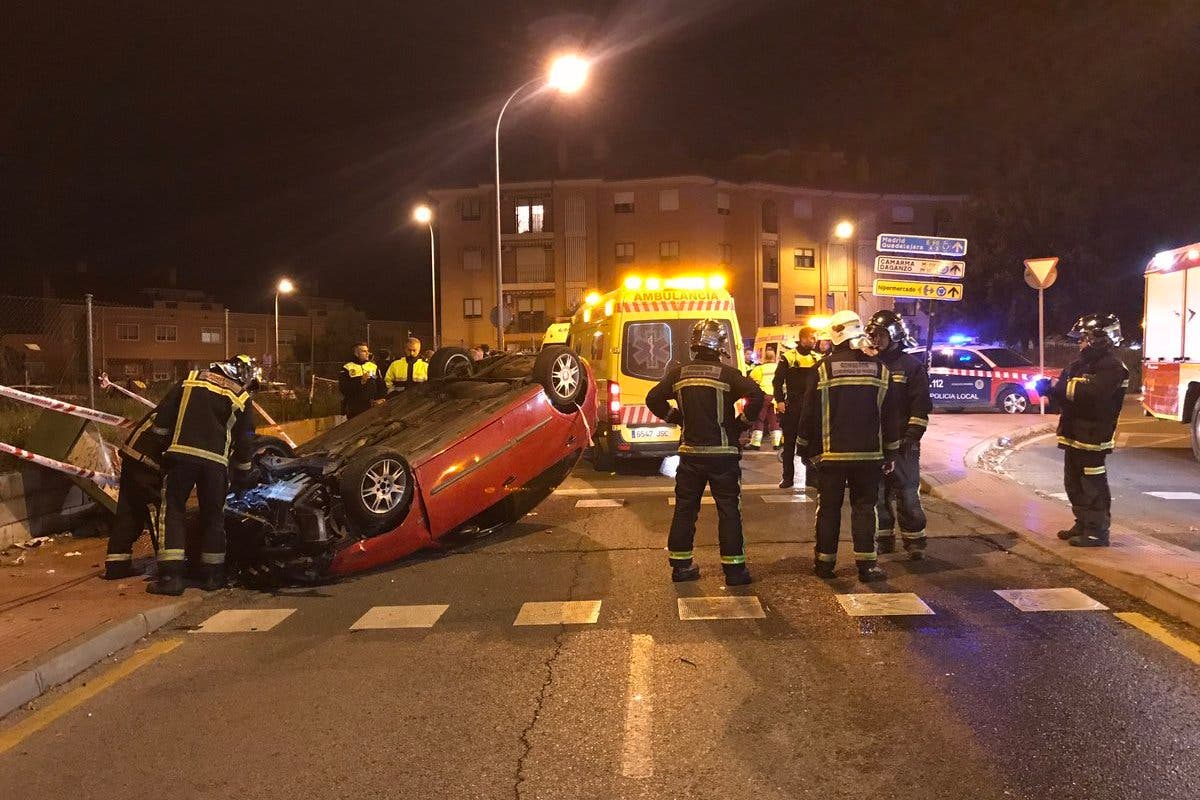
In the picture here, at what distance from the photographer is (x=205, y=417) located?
6238mm

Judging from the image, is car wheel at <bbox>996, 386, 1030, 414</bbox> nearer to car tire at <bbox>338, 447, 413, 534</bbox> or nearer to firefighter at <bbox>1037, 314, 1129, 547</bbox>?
firefighter at <bbox>1037, 314, 1129, 547</bbox>

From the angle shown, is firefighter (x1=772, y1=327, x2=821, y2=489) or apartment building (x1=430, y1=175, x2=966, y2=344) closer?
firefighter (x1=772, y1=327, x2=821, y2=489)

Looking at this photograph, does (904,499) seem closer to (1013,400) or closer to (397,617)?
(397,617)

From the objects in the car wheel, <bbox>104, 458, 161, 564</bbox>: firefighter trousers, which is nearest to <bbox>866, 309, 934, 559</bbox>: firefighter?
<bbox>104, 458, 161, 564</bbox>: firefighter trousers

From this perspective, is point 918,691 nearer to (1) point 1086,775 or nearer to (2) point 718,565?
(1) point 1086,775

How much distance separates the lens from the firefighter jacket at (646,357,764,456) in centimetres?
620

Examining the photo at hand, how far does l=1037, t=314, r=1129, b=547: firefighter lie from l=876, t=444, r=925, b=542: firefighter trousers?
1251 mm

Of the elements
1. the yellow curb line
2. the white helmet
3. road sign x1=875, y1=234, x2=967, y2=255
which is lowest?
the yellow curb line

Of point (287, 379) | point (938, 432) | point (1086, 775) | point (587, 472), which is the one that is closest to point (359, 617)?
point (1086, 775)

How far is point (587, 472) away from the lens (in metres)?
12.7

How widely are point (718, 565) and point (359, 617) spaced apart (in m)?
2.68

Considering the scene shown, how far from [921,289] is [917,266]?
0.49m

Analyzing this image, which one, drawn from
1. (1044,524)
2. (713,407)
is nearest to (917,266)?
(1044,524)

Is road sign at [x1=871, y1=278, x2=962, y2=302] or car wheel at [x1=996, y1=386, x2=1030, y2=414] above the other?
road sign at [x1=871, y1=278, x2=962, y2=302]
